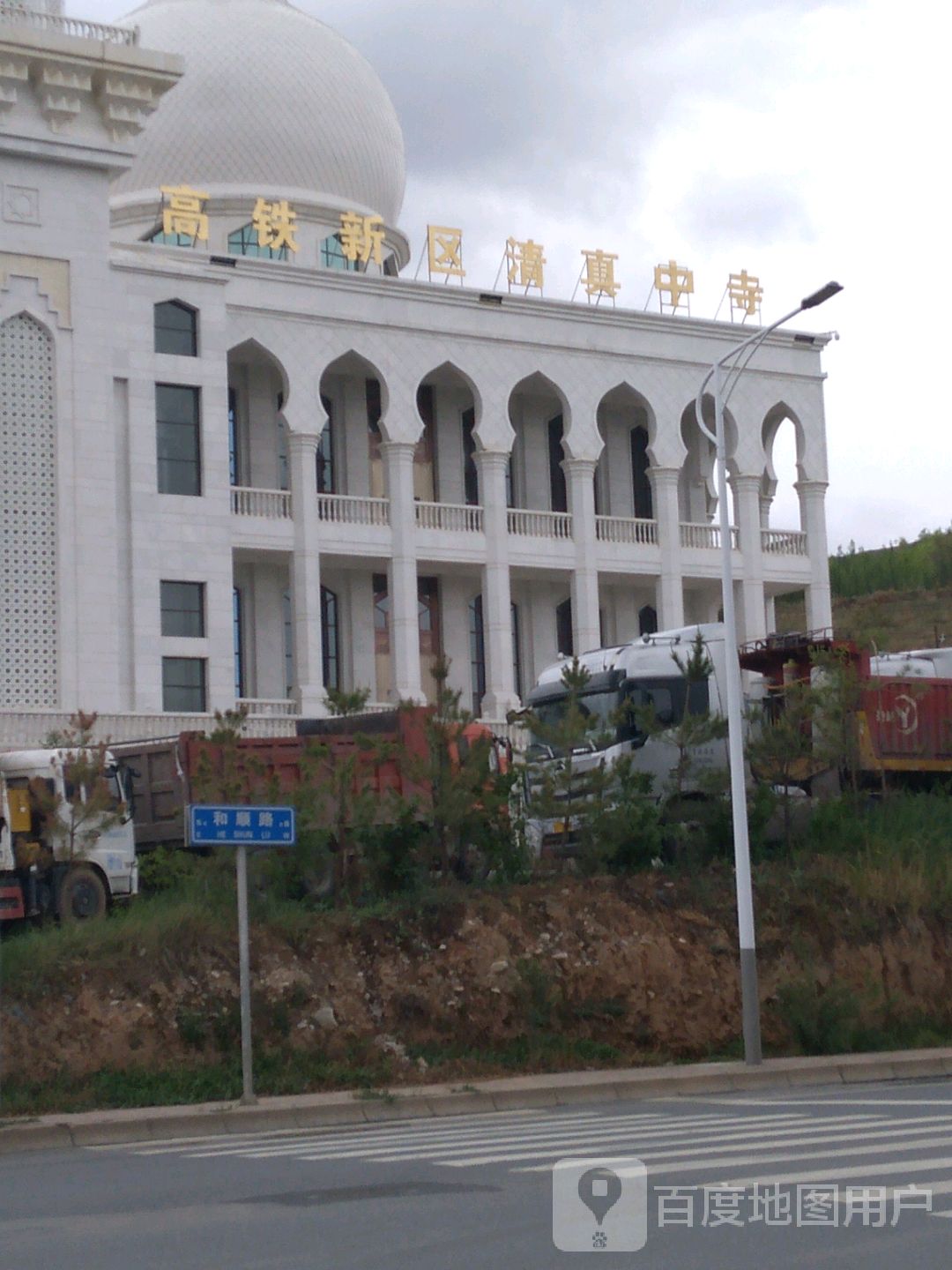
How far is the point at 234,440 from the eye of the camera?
42.6 metres

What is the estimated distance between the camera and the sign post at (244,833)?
54.1ft

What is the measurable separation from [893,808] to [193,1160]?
50.7 feet

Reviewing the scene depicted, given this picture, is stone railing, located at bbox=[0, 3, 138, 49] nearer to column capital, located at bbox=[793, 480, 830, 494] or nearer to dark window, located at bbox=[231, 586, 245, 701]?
dark window, located at bbox=[231, 586, 245, 701]

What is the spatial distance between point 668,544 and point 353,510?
8.38 m

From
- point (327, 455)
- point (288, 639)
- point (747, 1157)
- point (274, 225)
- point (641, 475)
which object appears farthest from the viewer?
point (641, 475)

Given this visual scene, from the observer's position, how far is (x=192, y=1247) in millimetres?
8844

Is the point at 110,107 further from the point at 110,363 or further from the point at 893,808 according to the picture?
the point at 893,808

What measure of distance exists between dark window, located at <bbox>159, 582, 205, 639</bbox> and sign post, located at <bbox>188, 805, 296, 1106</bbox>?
2129 centimetres

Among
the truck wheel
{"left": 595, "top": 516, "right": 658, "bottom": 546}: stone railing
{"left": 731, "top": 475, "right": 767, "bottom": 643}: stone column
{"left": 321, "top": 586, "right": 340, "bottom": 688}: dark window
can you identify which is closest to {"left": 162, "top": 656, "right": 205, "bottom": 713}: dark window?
{"left": 321, "top": 586, "right": 340, "bottom": 688}: dark window

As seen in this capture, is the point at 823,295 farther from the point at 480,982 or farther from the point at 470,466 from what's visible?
the point at 470,466

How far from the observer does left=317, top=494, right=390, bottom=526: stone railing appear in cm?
4144

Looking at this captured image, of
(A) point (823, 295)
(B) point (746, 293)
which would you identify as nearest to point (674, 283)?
(B) point (746, 293)

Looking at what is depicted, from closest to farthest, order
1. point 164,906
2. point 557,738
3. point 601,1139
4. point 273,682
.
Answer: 1. point 601,1139
2. point 164,906
3. point 557,738
4. point 273,682

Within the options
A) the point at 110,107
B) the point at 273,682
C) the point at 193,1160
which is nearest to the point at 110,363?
the point at 110,107
